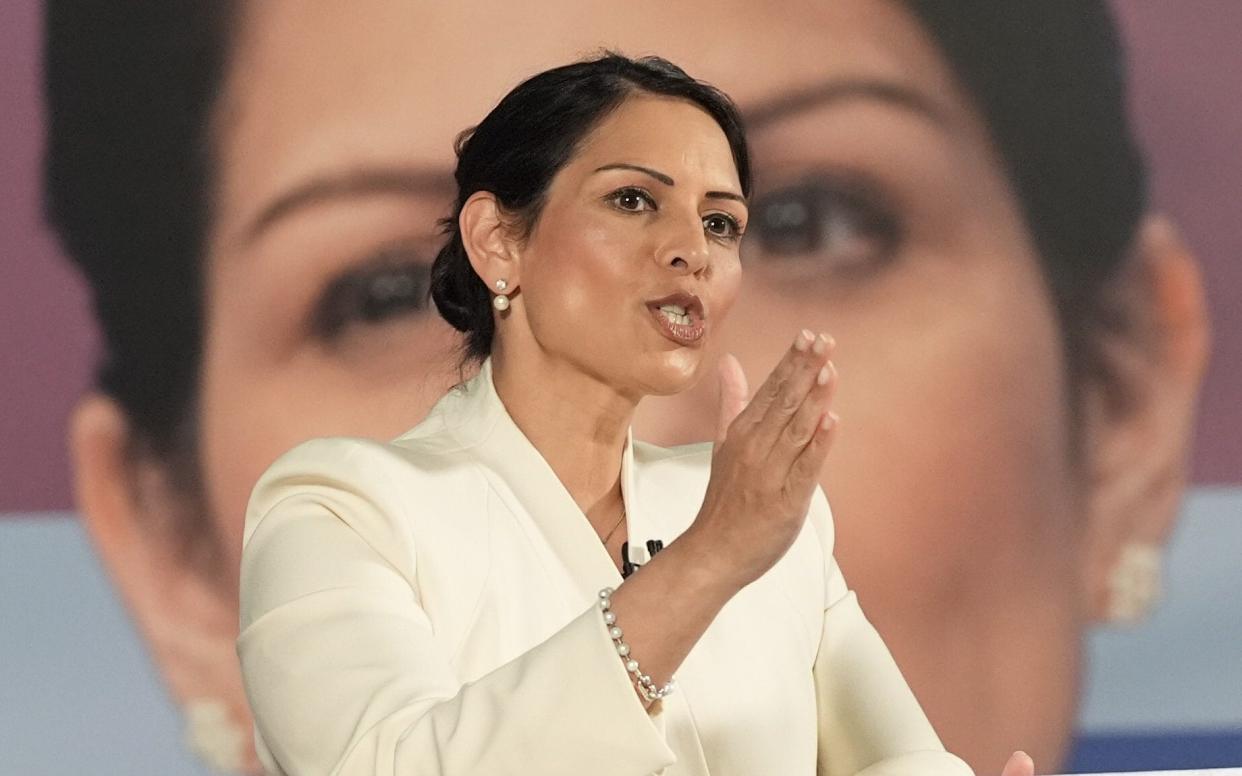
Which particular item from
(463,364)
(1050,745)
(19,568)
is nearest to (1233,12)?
(1050,745)

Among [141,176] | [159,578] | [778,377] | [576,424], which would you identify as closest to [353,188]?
[141,176]

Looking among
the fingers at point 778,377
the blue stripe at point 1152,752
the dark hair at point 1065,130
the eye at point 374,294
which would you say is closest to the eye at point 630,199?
the fingers at point 778,377

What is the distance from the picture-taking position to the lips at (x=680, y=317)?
1604mm

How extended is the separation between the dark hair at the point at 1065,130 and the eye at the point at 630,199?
175 centimetres

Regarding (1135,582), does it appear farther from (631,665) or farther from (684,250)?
(631,665)

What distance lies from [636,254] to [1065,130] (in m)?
1.89

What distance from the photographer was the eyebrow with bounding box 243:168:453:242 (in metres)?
3.12

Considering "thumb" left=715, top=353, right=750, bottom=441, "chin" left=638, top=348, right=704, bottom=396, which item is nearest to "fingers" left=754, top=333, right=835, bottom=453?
"thumb" left=715, top=353, right=750, bottom=441

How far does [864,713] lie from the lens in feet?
5.53

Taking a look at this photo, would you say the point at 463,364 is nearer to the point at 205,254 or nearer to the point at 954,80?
the point at 205,254

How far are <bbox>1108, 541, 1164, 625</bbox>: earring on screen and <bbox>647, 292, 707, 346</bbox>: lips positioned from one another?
1844 millimetres

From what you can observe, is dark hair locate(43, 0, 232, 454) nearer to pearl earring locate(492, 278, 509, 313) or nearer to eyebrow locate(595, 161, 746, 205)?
pearl earring locate(492, 278, 509, 313)

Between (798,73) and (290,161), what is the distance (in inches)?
39.0

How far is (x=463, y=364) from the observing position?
190cm
